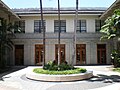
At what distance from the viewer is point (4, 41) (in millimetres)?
21828

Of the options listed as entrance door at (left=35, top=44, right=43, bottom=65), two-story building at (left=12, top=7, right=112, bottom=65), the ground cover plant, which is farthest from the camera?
entrance door at (left=35, top=44, right=43, bottom=65)

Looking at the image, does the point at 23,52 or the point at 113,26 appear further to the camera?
the point at 23,52

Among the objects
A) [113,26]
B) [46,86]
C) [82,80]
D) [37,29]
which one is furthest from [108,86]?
[37,29]

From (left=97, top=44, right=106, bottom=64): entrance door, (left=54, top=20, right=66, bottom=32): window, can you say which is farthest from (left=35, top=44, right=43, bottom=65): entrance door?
(left=97, top=44, right=106, bottom=64): entrance door

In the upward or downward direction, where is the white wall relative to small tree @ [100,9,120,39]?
upward

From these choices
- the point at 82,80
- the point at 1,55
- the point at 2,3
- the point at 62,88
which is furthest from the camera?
the point at 1,55

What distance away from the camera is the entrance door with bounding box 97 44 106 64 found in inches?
1161

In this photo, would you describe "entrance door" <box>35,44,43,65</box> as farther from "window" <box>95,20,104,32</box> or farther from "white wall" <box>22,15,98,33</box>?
"window" <box>95,20,104,32</box>

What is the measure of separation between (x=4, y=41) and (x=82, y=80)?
10.9 m

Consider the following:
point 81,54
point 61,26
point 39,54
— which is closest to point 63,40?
point 61,26

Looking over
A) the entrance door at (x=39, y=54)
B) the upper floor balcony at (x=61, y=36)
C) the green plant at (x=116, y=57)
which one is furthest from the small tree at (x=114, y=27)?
the entrance door at (x=39, y=54)

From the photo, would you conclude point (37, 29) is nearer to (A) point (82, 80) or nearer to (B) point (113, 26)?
Answer: (B) point (113, 26)

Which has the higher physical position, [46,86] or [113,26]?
[113,26]

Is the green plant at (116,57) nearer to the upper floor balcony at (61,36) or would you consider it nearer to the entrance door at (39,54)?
the upper floor balcony at (61,36)
